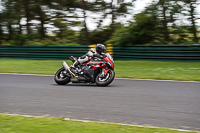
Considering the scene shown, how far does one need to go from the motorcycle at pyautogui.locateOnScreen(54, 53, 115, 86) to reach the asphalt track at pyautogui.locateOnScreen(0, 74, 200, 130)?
23 cm

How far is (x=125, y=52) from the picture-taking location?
20.1 meters

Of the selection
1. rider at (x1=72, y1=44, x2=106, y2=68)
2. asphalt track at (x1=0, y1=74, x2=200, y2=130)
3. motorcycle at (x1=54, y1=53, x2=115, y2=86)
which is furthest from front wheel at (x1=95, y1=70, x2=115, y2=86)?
rider at (x1=72, y1=44, x2=106, y2=68)

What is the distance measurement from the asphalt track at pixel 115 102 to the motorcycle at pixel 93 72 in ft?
0.75

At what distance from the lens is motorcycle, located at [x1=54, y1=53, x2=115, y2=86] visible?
9.78 m

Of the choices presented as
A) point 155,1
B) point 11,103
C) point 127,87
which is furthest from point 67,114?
point 155,1

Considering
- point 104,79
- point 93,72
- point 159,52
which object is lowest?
point 104,79

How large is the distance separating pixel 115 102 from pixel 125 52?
12.8 meters

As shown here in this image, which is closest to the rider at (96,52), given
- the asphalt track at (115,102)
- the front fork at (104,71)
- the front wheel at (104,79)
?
the front fork at (104,71)

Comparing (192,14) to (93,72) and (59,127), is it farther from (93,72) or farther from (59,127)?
(59,127)

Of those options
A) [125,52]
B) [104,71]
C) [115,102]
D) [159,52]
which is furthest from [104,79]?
[125,52]

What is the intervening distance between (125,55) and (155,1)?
4179mm

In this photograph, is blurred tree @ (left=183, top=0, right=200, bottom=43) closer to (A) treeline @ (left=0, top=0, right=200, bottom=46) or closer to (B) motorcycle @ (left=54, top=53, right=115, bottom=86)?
(A) treeline @ (left=0, top=0, right=200, bottom=46)

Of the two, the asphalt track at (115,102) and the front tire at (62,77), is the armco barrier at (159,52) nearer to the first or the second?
the asphalt track at (115,102)

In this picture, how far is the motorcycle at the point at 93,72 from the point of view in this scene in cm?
978
